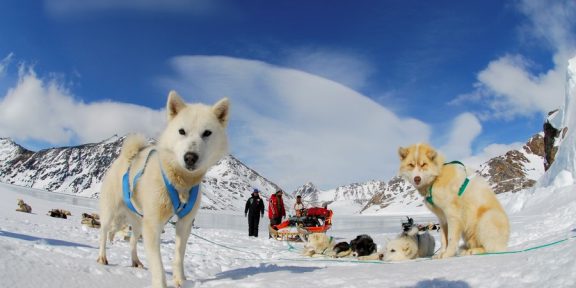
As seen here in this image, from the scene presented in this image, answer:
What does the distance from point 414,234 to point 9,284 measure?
6.72 m

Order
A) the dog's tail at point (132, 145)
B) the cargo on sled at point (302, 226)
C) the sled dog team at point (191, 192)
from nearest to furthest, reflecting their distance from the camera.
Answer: the sled dog team at point (191, 192) → the dog's tail at point (132, 145) → the cargo on sled at point (302, 226)

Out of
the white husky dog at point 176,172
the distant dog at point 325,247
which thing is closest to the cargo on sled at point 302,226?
the distant dog at point 325,247

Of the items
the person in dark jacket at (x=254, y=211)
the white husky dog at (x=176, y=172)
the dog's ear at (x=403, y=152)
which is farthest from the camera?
the person in dark jacket at (x=254, y=211)

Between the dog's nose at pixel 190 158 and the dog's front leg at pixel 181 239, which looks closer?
the dog's nose at pixel 190 158

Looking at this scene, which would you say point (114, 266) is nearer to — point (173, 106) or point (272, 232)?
point (173, 106)

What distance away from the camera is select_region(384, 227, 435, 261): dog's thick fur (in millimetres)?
7742

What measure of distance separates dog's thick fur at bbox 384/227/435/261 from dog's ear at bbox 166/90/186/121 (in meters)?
5.08

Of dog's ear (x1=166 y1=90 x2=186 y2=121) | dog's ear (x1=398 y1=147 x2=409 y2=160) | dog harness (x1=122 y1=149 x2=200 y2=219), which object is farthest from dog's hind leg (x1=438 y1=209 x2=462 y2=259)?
dog's ear (x1=166 y1=90 x2=186 y2=121)

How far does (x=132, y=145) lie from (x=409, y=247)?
532 centimetres

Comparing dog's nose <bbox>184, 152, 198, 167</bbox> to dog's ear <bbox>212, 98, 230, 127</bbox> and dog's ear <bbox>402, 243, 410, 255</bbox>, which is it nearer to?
dog's ear <bbox>212, 98, 230, 127</bbox>

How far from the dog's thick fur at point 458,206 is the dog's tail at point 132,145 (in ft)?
14.0

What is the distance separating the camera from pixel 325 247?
37.5ft

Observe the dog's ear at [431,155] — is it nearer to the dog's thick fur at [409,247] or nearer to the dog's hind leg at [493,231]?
the dog's hind leg at [493,231]

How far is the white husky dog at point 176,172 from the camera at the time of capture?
4387 mm
